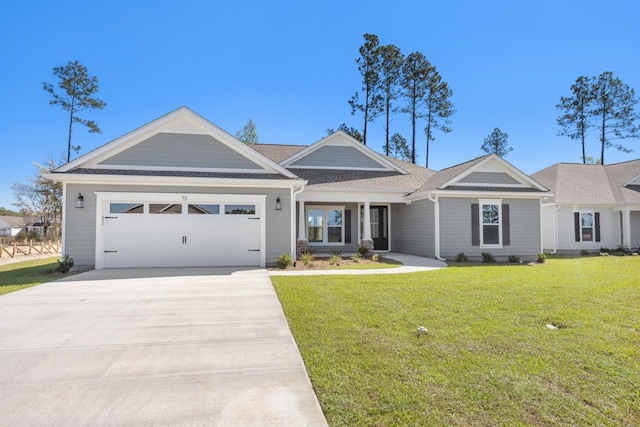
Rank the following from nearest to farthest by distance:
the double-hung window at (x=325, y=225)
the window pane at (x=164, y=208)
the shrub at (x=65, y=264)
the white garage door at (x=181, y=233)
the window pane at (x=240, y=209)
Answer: the shrub at (x=65, y=264) → the white garage door at (x=181, y=233) → the window pane at (x=164, y=208) → the window pane at (x=240, y=209) → the double-hung window at (x=325, y=225)

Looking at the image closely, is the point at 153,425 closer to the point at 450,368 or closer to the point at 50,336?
the point at 450,368

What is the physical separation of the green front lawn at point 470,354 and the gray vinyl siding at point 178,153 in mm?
6041

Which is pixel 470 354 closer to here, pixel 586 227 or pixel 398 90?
pixel 586 227

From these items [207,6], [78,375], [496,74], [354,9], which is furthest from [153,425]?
[496,74]

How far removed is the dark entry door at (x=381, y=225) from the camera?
16.7 metres

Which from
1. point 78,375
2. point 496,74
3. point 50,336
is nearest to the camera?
point 78,375

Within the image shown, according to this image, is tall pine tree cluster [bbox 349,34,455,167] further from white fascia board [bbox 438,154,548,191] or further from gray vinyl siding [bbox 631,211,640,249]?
gray vinyl siding [bbox 631,211,640,249]

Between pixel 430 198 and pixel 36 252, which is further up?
pixel 430 198

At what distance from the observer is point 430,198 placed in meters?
13.4

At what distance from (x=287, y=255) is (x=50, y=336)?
699cm

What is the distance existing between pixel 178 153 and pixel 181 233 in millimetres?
2703

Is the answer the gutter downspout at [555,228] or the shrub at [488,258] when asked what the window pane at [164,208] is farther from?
the gutter downspout at [555,228]

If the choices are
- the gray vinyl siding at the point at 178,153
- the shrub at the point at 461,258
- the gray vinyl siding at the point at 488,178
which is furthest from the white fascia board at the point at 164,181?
the gray vinyl siding at the point at 488,178

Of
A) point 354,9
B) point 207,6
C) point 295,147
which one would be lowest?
point 295,147
